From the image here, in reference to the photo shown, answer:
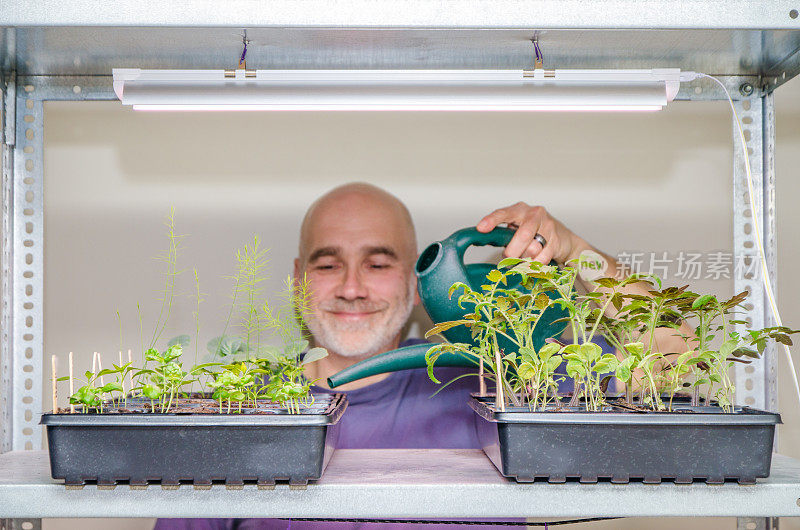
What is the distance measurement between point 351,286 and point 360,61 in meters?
0.67

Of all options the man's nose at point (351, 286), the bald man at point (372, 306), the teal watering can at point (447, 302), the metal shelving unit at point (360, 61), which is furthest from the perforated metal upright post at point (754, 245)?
the man's nose at point (351, 286)

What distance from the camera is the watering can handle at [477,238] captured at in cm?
103

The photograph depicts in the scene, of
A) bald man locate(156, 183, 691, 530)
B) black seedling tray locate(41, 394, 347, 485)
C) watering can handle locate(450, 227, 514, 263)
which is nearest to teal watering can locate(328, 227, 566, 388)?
watering can handle locate(450, 227, 514, 263)

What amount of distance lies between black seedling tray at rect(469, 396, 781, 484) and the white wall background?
920mm

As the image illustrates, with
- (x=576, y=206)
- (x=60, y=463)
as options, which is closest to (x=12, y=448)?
(x=60, y=463)

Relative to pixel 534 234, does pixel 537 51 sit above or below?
above

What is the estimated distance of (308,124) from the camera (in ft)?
5.26

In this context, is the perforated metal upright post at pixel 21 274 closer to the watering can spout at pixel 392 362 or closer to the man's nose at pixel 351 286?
the watering can spout at pixel 392 362

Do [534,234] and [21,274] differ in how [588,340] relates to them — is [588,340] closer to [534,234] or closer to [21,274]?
[534,234]

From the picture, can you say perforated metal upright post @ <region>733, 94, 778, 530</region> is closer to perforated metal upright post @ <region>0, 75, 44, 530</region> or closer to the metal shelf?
the metal shelf

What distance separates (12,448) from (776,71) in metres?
1.33

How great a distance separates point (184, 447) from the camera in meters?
0.71

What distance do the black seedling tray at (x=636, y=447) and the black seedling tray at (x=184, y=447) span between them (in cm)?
22

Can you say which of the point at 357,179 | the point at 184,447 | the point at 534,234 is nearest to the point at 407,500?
the point at 184,447
